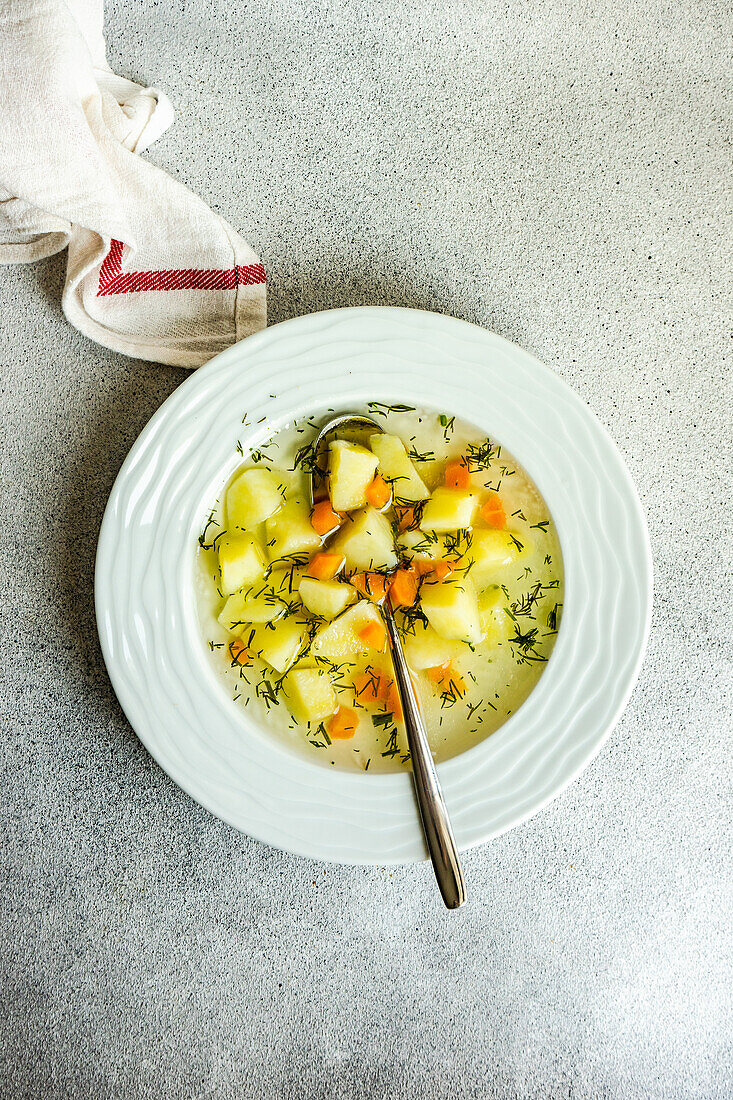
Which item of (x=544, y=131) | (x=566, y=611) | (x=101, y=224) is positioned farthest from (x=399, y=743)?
(x=544, y=131)

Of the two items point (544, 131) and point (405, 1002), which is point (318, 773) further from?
point (544, 131)

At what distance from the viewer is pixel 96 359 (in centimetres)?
133

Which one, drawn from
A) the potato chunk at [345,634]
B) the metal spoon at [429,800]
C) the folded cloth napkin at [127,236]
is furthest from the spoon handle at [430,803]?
the folded cloth napkin at [127,236]

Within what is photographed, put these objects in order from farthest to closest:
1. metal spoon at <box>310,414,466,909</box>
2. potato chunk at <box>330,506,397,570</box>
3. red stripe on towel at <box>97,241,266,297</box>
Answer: red stripe on towel at <box>97,241,266,297</box> → potato chunk at <box>330,506,397,570</box> → metal spoon at <box>310,414,466,909</box>

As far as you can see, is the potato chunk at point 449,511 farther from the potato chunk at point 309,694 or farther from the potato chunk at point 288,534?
the potato chunk at point 309,694

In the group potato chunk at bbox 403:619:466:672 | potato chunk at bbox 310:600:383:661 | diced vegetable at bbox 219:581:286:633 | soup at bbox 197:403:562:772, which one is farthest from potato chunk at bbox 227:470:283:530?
potato chunk at bbox 403:619:466:672

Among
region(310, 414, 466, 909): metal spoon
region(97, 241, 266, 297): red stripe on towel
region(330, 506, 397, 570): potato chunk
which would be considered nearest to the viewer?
region(310, 414, 466, 909): metal spoon

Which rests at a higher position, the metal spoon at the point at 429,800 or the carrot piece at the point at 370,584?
the carrot piece at the point at 370,584

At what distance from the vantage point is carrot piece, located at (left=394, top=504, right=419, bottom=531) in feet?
3.98

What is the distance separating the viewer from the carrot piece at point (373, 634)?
1193 mm

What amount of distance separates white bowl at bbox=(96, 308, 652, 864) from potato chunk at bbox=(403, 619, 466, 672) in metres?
0.15

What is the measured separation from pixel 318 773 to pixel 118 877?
49 cm

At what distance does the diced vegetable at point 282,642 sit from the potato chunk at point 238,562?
9cm

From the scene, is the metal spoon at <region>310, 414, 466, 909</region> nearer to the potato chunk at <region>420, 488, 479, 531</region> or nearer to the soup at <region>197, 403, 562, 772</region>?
the soup at <region>197, 403, 562, 772</region>
